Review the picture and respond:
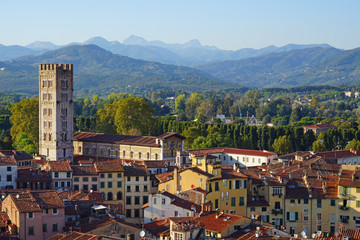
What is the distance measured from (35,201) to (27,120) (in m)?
61.8

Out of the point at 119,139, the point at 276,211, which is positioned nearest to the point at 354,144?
the point at 119,139

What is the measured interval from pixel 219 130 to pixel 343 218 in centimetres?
6147

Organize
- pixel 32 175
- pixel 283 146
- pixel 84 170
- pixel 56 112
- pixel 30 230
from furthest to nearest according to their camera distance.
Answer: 1. pixel 283 146
2. pixel 56 112
3. pixel 84 170
4. pixel 32 175
5. pixel 30 230

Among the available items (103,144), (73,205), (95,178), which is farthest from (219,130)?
(73,205)

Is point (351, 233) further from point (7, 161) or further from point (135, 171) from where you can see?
point (7, 161)

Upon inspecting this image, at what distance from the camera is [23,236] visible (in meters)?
44.9

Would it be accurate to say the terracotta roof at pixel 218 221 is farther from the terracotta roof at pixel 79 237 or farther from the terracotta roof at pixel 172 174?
the terracotta roof at pixel 172 174

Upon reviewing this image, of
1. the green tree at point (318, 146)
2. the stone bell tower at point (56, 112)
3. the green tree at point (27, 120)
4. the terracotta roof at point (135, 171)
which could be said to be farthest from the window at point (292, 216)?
the green tree at point (27, 120)

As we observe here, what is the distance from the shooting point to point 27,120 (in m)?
107

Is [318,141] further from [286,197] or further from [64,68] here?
[286,197]

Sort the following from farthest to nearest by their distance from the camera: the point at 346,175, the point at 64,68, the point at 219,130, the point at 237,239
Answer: the point at 219,130, the point at 64,68, the point at 346,175, the point at 237,239

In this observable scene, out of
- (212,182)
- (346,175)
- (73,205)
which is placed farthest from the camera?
(346,175)

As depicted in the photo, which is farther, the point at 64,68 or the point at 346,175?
the point at 64,68

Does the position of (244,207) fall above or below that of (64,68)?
below
